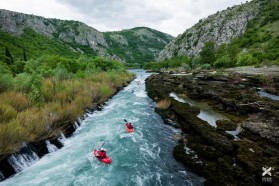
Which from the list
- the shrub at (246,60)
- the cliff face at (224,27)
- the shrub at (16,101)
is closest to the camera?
the shrub at (16,101)

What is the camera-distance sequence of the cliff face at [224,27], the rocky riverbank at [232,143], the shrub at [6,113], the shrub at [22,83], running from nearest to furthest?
the rocky riverbank at [232,143], the shrub at [6,113], the shrub at [22,83], the cliff face at [224,27]

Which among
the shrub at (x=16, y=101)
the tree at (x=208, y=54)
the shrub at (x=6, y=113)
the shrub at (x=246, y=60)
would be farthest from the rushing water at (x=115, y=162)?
the tree at (x=208, y=54)

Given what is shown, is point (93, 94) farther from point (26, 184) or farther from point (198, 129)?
point (26, 184)

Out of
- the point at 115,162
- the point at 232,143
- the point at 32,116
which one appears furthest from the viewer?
the point at 232,143

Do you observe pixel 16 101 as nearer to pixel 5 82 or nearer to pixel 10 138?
pixel 5 82

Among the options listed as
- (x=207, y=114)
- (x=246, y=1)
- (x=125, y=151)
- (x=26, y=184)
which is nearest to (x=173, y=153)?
(x=125, y=151)

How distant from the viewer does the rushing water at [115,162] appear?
1434 centimetres

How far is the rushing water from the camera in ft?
47.1

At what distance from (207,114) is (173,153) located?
13.9 meters

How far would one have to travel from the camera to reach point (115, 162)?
16953 mm

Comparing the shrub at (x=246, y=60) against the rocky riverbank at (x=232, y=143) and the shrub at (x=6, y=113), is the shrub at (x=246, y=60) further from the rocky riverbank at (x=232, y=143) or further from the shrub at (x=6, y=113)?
the shrub at (x=6, y=113)

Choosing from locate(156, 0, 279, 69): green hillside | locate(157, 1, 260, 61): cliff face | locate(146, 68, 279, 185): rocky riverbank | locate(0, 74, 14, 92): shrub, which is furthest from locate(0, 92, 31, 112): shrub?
locate(157, 1, 260, 61): cliff face

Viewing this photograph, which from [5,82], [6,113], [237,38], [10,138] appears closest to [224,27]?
[237,38]

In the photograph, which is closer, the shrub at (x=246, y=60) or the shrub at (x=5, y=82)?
the shrub at (x=5, y=82)
